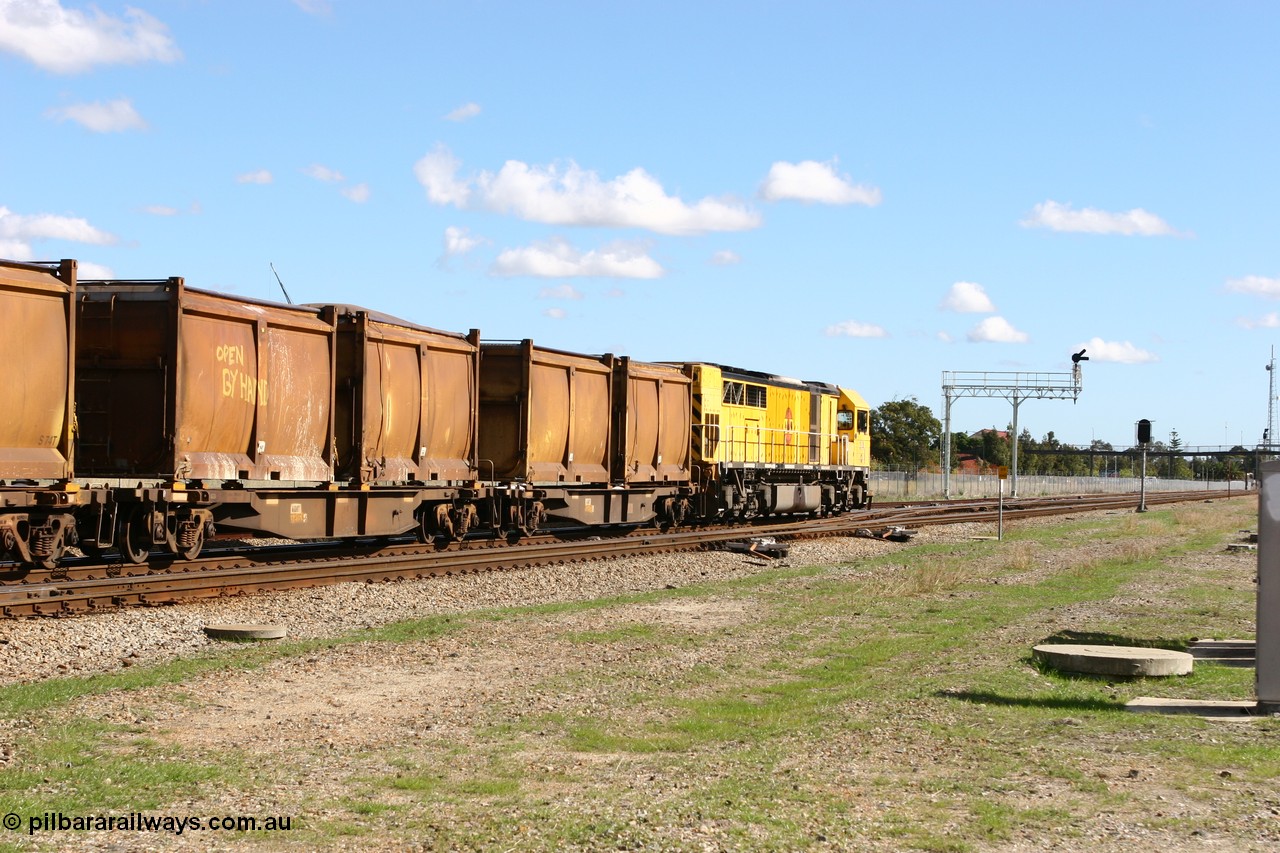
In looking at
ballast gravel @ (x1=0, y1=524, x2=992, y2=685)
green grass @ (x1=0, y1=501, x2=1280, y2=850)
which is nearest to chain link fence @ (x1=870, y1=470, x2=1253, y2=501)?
ballast gravel @ (x1=0, y1=524, x2=992, y2=685)

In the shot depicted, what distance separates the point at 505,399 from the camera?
83.3 ft

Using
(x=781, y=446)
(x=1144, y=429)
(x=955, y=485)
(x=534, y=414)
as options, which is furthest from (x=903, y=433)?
(x=534, y=414)

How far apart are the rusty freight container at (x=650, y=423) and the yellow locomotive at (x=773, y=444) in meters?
0.91

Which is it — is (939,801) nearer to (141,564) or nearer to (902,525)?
(141,564)

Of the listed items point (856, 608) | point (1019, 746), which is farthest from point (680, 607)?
point (1019, 746)

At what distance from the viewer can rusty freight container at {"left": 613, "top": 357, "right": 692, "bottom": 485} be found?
Answer: 29062 millimetres

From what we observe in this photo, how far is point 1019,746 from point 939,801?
63.2 inches

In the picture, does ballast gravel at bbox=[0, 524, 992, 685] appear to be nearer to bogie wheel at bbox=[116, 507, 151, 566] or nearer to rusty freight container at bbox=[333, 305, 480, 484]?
bogie wheel at bbox=[116, 507, 151, 566]

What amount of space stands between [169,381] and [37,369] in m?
2.03

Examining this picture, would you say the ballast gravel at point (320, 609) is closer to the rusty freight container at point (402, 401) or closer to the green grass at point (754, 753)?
the green grass at point (754, 753)

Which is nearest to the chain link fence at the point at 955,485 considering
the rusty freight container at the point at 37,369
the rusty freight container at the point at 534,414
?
the rusty freight container at the point at 534,414

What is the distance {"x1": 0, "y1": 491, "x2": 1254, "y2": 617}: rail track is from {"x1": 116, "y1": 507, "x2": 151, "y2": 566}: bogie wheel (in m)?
0.19

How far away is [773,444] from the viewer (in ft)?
121

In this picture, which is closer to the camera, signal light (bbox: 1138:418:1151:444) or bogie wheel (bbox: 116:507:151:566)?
bogie wheel (bbox: 116:507:151:566)
